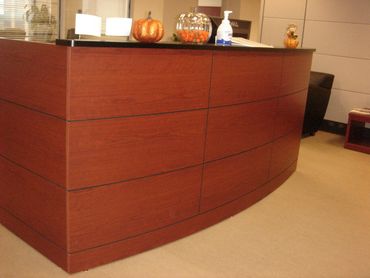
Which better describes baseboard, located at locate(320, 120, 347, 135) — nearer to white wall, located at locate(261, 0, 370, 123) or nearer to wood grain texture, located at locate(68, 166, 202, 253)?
white wall, located at locate(261, 0, 370, 123)

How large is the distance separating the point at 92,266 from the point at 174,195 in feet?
2.14

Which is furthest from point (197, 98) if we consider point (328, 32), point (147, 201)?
point (328, 32)

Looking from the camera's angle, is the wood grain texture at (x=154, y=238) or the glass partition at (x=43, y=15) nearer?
the wood grain texture at (x=154, y=238)

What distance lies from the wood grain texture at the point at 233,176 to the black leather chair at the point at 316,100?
7.80 feet

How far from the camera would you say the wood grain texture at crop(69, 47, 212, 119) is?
216cm

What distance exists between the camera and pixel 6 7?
239 inches

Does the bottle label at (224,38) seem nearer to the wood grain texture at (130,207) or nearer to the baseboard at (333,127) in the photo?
the wood grain texture at (130,207)

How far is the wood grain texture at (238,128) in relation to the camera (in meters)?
2.95

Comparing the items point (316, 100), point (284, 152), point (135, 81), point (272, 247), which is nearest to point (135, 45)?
point (135, 81)

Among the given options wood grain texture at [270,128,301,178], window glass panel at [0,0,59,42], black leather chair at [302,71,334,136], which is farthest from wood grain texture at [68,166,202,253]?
window glass panel at [0,0,59,42]

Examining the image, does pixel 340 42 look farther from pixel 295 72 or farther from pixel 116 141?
pixel 116 141

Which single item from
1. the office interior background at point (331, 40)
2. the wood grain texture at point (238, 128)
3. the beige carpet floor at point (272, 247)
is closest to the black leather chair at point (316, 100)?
the office interior background at point (331, 40)

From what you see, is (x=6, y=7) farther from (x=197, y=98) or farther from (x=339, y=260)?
(x=339, y=260)

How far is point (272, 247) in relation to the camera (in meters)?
2.93
